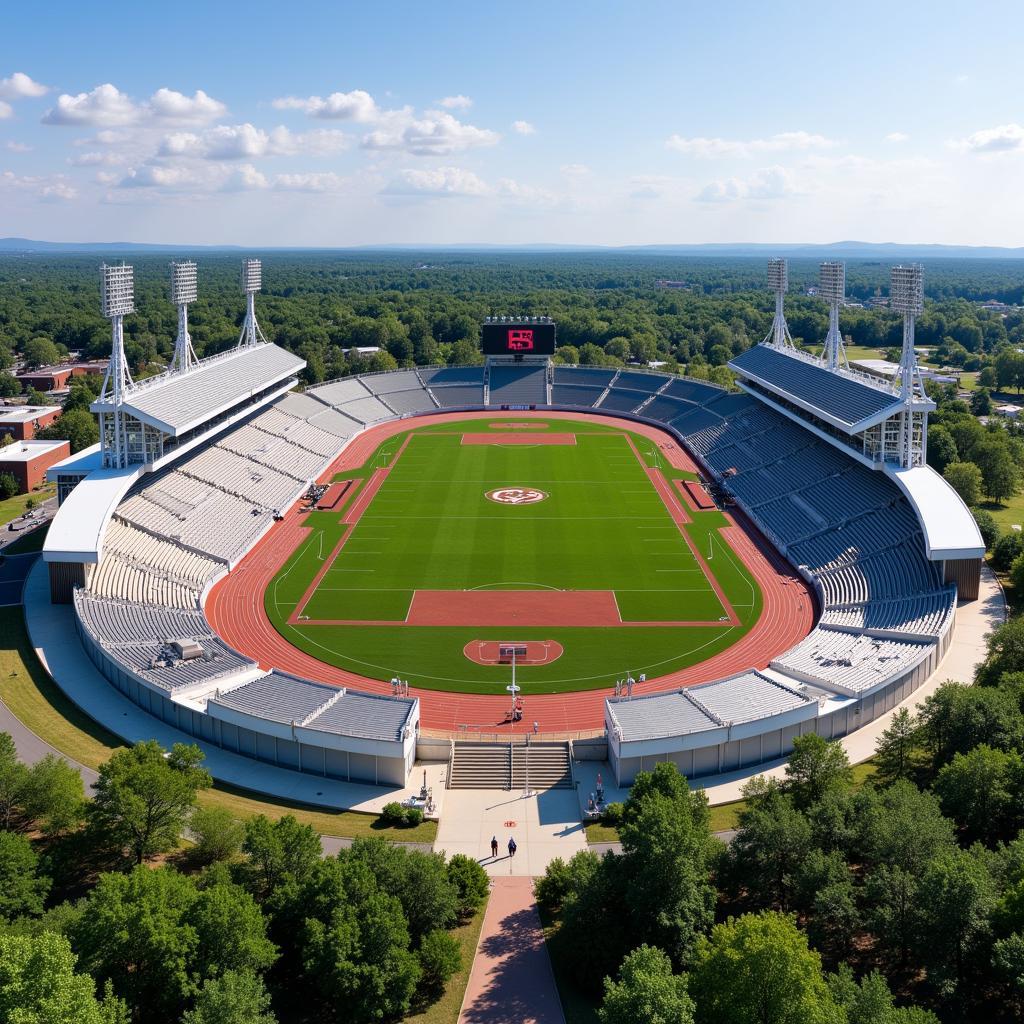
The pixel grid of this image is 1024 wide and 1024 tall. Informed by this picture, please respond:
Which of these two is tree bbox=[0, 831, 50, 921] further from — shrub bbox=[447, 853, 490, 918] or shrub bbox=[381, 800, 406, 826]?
shrub bbox=[447, 853, 490, 918]

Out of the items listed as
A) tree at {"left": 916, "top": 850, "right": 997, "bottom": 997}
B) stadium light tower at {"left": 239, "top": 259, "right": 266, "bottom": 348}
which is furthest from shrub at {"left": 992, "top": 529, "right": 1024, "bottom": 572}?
stadium light tower at {"left": 239, "top": 259, "right": 266, "bottom": 348}

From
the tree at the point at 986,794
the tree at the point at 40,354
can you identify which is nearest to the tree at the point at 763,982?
the tree at the point at 986,794

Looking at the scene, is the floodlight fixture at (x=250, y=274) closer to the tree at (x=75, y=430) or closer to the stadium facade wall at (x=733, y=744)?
the tree at (x=75, y=430)

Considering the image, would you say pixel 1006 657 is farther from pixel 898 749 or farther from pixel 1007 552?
pixel 1007 552

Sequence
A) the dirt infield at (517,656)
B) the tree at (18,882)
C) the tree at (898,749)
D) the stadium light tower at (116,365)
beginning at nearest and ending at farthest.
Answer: the tree at (18,882)
the tree at (898,749)
the dirt infield at (517,656)
the stadium light tower at (116,365)

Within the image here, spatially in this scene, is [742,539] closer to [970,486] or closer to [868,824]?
[970,486]
